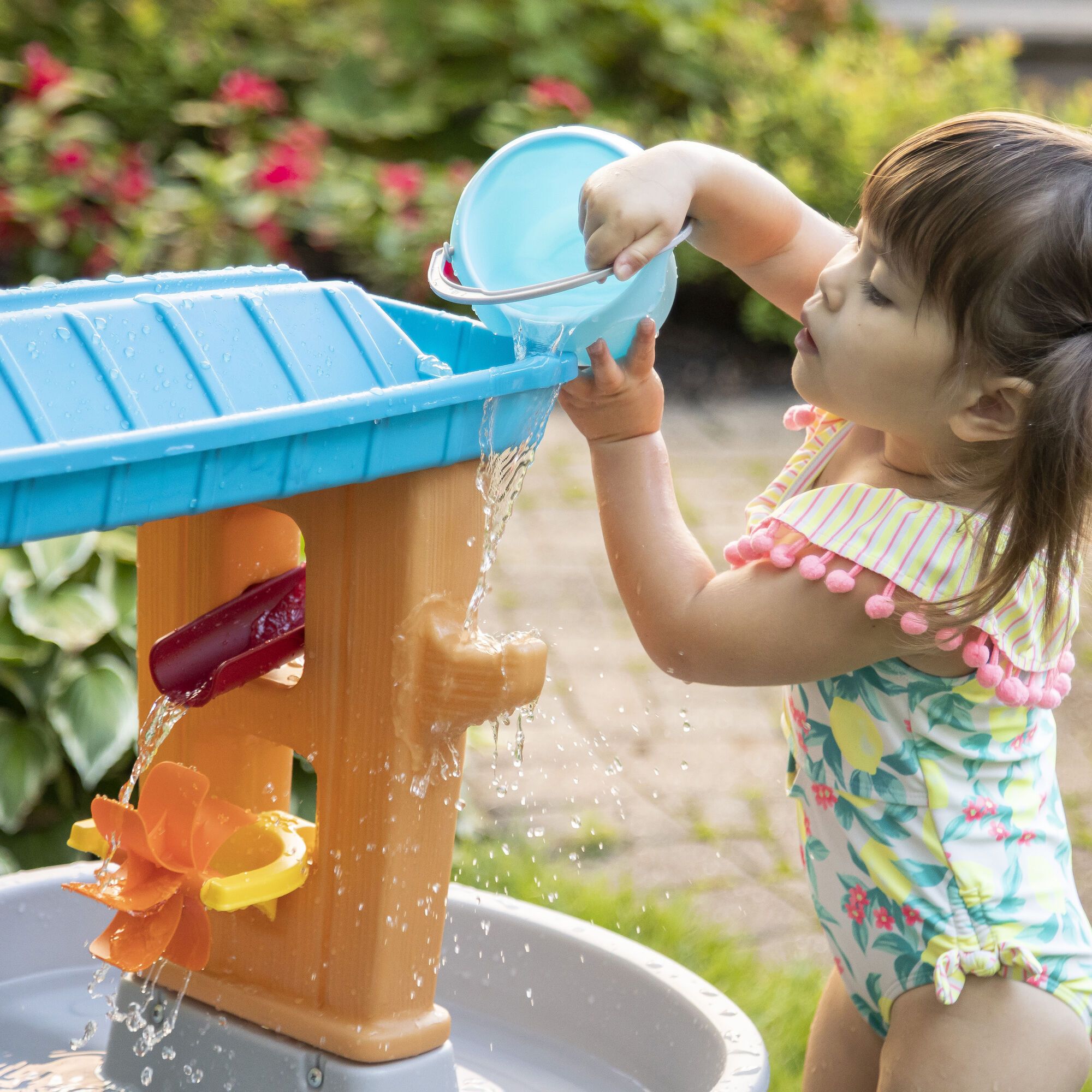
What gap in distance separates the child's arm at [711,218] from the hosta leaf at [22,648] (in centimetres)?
141

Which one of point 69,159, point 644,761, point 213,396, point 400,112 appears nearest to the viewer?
point 213,396

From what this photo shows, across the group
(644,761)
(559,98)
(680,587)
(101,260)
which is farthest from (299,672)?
(559,98)

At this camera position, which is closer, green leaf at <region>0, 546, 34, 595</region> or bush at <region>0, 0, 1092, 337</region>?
green leaf at <region>0, 546, 34, 595</region>

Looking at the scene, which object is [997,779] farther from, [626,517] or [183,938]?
[183,938]

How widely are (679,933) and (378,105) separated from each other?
4.78 metres

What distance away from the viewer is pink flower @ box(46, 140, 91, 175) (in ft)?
16.5

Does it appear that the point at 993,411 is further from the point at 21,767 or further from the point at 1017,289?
the point at 21,767

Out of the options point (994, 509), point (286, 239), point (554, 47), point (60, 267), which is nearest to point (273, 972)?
point (994, 509)

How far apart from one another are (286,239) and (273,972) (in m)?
4.57

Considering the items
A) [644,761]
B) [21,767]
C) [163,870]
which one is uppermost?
[163,870]

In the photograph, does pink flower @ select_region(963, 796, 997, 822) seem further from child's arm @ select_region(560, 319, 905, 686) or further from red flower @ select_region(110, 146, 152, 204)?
red flower @ select_region(110, 146, 152, 204)

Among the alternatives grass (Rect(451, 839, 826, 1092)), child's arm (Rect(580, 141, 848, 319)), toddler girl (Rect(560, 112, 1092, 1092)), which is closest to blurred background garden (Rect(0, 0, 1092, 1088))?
grass (Rect(451, 839, 826, 1092))

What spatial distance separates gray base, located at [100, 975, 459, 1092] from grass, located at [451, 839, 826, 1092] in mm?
826

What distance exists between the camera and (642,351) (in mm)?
1437
